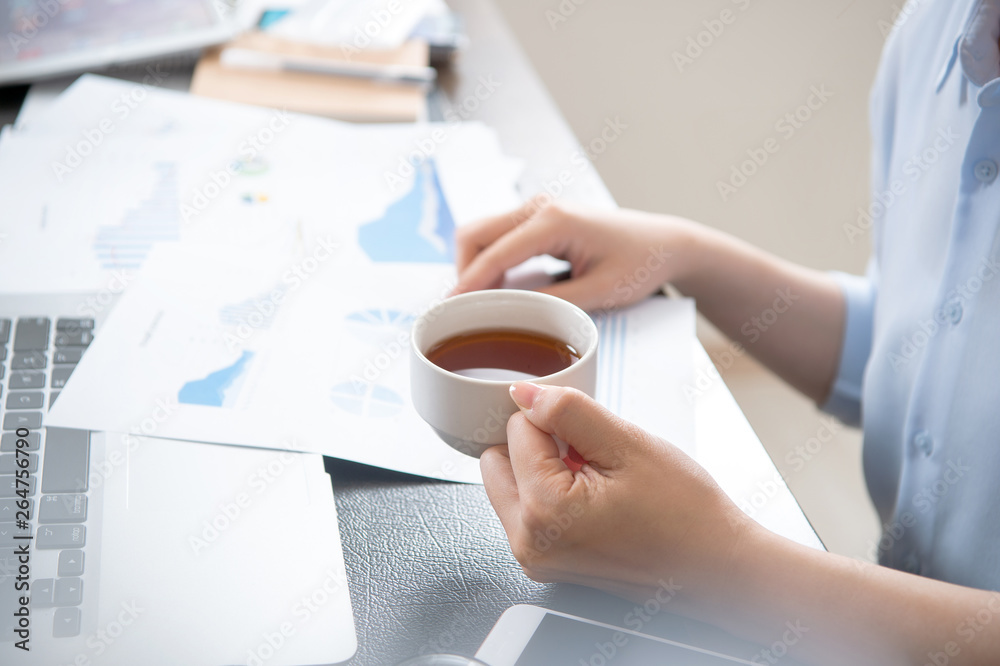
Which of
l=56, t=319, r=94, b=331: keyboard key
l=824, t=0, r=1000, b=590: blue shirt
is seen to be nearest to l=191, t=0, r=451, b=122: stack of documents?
l=56, t=319, r=94, b=331: keyboard key

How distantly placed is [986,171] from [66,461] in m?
0.68

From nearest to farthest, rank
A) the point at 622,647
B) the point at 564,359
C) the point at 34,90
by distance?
the point at 622,647 < the point at 564,359 < the point at 34,90

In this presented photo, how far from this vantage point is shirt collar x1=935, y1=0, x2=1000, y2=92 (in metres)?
0.60

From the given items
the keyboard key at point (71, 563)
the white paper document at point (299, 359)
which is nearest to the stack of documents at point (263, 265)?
the white paper document at point (299, 359)

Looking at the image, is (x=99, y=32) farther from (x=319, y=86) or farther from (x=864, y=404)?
(x=864, y=404)

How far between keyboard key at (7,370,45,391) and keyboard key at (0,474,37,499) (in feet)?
0.29

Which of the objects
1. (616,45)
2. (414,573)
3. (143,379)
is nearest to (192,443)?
(143,379)

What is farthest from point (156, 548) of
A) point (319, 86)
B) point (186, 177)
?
point (319, 86)

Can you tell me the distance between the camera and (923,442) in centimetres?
60

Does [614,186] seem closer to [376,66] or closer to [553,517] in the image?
[376,66]

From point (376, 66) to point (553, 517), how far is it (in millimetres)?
803

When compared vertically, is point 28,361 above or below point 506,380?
below

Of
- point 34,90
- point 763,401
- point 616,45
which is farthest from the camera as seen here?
point 763,401

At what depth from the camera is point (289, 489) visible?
1.62 ft
